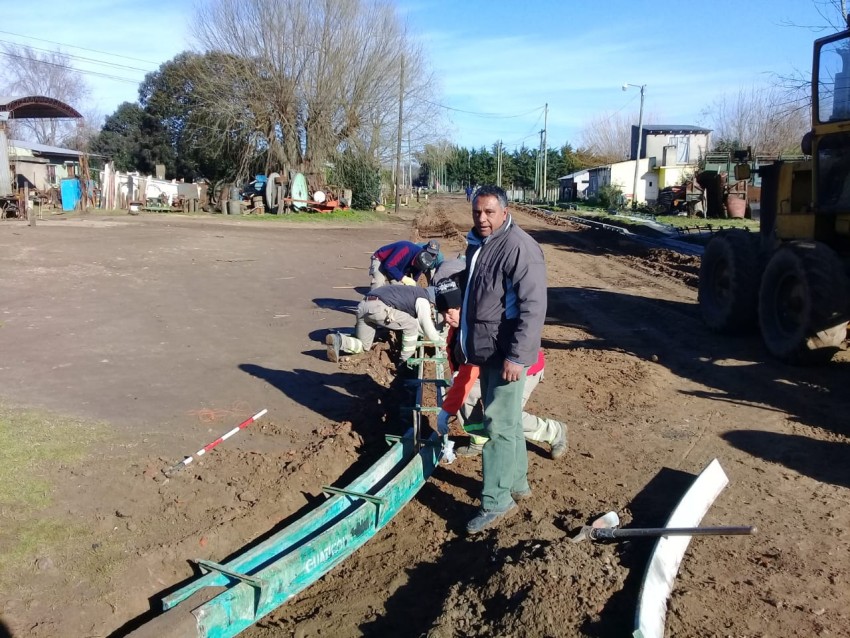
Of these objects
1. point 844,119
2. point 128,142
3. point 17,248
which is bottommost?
point 17,248

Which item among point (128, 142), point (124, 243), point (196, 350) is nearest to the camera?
point (196, 350)

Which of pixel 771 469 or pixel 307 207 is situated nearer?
pixel 771 469

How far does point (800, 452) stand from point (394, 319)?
13.9ft

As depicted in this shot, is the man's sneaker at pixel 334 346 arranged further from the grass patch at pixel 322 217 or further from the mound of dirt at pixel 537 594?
the grass patch at pixel 322 217

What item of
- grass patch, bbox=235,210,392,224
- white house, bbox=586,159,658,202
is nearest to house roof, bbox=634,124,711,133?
white house, bbox=586,159,658,202

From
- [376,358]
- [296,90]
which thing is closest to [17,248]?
[376,358]

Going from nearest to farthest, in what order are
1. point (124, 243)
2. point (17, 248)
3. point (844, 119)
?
1. point (844, 119)
2. point (17, 248)
3. point (124, 243)

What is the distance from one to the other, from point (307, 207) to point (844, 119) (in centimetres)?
2953

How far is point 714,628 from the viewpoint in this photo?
11.0 ft

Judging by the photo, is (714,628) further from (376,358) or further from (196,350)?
(196,350)

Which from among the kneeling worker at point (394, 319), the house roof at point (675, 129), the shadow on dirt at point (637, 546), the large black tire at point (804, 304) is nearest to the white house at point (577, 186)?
the house roof at point (675, 129)

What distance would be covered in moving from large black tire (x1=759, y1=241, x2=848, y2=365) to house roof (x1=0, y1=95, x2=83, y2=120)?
2976cm

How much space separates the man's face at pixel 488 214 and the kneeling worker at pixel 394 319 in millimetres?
3732

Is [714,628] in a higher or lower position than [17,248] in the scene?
lower
